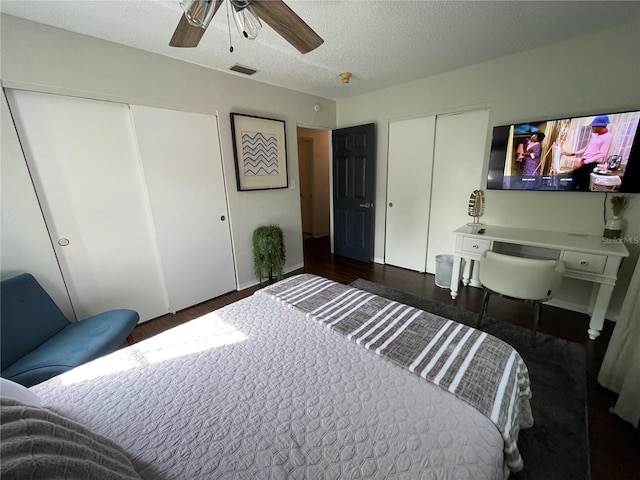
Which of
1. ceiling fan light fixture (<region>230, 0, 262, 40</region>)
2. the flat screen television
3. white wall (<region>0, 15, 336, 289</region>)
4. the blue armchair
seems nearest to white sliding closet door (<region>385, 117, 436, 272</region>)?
the flat screen television

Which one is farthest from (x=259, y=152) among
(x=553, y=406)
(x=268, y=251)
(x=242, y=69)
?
(x=553, y=406)

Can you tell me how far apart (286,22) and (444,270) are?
276cm

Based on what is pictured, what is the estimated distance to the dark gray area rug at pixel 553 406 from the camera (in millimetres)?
1184

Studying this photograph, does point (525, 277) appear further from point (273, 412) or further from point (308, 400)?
point (273, 412)

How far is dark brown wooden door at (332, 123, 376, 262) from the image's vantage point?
11.6 ft

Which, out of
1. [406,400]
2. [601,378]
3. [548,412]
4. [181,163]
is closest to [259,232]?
[181,163]

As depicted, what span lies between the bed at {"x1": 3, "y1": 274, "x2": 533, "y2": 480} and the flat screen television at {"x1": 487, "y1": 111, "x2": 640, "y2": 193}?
1.97 m

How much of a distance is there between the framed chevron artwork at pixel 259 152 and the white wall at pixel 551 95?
5.34 feet

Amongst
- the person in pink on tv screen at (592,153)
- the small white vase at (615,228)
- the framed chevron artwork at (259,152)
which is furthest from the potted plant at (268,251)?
the small white vase at (615,228)

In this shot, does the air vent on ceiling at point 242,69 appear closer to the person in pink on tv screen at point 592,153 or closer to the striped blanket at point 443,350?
the striped blanket at point 443,350

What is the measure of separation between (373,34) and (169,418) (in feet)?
8.57

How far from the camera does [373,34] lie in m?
1.96

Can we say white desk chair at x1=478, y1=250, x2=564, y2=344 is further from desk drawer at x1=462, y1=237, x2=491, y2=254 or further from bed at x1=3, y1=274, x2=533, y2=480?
bed at x1=3, y1=274, x2=533, y2=480

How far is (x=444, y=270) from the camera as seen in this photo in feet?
9.79
